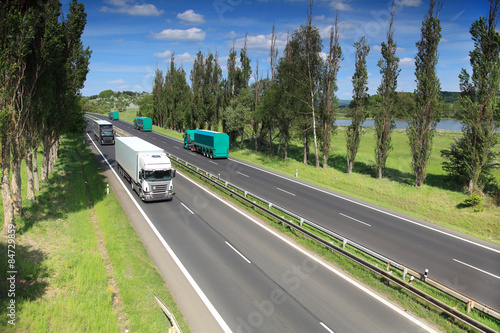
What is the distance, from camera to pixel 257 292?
436 inches

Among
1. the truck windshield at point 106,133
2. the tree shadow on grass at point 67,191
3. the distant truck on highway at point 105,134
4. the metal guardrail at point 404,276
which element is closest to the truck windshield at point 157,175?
the tree shadow on grass at point 67,191

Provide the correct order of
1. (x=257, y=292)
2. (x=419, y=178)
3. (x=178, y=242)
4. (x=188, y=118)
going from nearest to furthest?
(x=257, y=292)
(x=178, y=242)
(x=419, y=178)
(x=188, y=118)

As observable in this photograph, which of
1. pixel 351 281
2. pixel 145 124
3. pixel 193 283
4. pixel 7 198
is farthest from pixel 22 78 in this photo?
pixel 145 124

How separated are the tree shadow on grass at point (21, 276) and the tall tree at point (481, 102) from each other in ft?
104

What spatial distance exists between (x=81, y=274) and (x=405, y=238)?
1732 centimetres

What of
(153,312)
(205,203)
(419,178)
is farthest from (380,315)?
(419,178)

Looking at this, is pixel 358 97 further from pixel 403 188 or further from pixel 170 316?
pixel 170 316

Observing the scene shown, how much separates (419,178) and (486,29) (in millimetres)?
14260

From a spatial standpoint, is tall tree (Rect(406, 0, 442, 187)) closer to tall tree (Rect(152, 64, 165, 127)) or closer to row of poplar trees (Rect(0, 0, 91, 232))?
row of poplar trees (Rect(0, 0, 91, 232))

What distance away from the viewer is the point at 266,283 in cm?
1170

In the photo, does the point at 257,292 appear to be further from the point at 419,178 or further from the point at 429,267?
the point at 419,178

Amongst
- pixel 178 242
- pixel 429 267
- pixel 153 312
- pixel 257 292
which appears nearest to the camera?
pixel 153 312

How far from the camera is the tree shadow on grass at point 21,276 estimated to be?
9.98 metres

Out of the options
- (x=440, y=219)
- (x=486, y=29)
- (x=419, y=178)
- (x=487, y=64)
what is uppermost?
(x=486, y=29)
